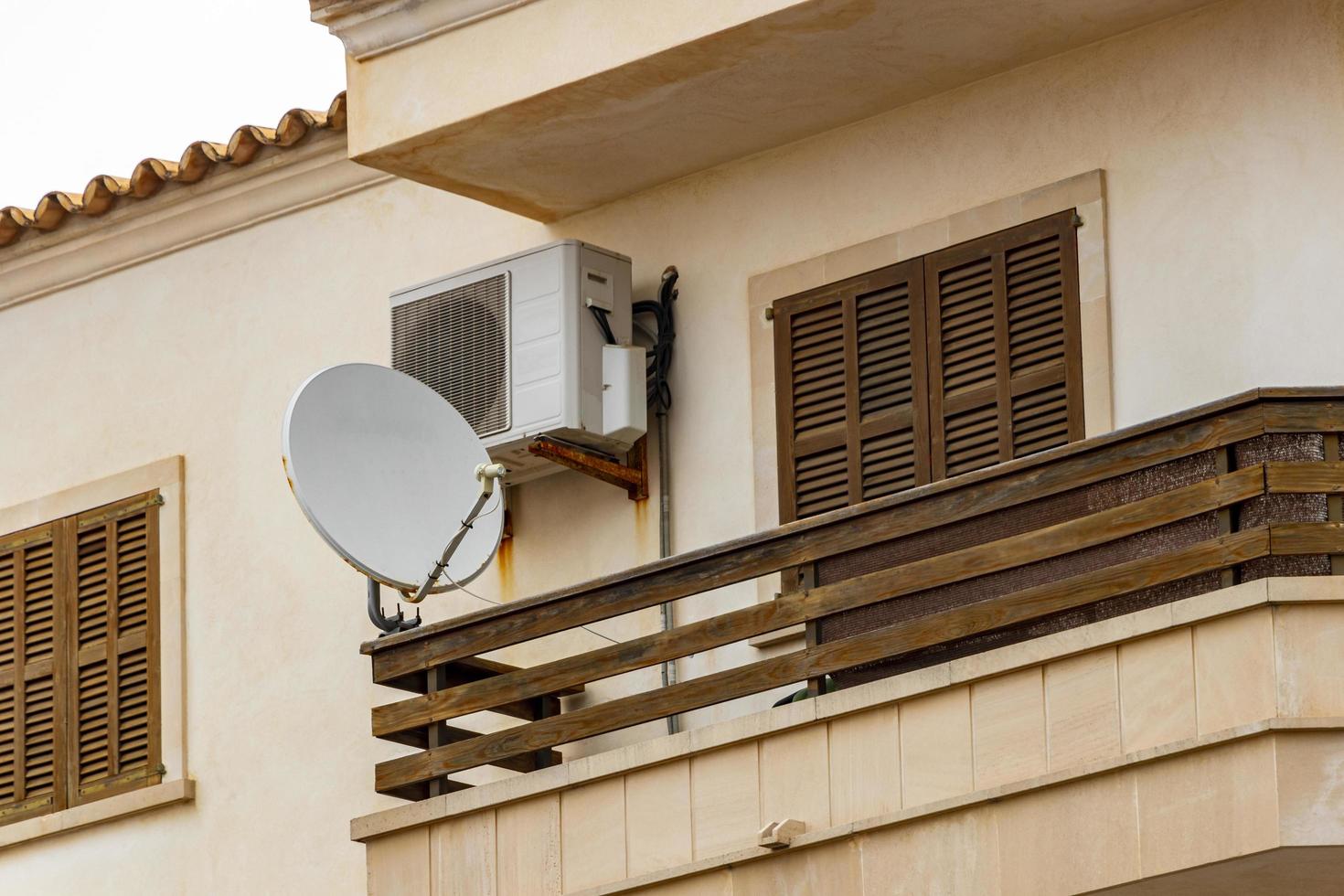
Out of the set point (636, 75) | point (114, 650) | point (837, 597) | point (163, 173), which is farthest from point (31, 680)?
point (837, 597)

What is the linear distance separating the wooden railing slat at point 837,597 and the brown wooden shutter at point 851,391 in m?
1.29

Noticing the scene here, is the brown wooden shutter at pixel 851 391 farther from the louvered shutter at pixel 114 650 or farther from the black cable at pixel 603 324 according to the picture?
the louvered shutter at pixel 114 650

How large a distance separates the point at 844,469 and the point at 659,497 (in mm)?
995

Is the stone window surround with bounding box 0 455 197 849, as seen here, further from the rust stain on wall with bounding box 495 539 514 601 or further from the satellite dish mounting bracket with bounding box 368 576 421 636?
the rust stain on wall with bounding box 495 539 514 601

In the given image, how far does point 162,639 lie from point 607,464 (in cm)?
265

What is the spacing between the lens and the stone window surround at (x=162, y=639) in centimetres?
1355

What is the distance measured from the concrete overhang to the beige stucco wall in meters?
0.18

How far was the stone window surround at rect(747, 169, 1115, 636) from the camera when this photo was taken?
442 inches

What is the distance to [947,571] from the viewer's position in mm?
10008

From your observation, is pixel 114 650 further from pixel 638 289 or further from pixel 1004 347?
pixel 1004 347

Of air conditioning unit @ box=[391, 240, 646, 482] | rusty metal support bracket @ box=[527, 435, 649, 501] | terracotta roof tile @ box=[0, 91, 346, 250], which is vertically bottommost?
rusty metal support bracket @ box=[527, 435, 649, 501]

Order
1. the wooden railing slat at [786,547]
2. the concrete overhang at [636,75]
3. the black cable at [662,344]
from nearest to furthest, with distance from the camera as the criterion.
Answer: the wooden railing slat at [786,547] < the concrete overhang at [636,75] < the black cable at [662,344]

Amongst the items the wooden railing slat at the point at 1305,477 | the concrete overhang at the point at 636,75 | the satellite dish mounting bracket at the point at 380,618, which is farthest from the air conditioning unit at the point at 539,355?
the wooden railing slat at the point at 1305,477

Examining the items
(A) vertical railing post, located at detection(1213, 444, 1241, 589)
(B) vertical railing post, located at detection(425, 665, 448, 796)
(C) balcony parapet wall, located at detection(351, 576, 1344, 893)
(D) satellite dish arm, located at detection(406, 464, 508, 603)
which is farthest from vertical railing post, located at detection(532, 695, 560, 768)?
(A) vertical railing post, located at detection(1213, 444, 1241, 589)
